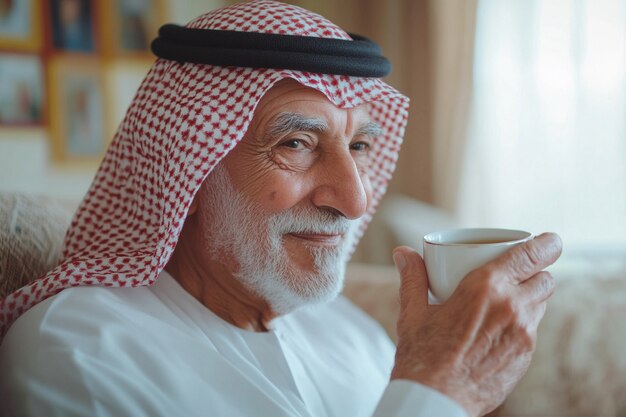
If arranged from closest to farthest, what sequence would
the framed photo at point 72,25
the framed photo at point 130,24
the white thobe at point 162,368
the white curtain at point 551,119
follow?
1. the white thobe at point 162,368
2. the white curtain at point 551,119
3. the framed photo at point 72,25
4. the framed photo at point 130,24

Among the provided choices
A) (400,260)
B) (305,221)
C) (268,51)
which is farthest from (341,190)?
(268,51)

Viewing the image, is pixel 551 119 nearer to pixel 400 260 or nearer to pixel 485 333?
pixel 400 260

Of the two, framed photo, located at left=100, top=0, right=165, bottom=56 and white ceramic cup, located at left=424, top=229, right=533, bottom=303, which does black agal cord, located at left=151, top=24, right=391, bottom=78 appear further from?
framed photo, located at left=100, top=0, right=165, bottom=56

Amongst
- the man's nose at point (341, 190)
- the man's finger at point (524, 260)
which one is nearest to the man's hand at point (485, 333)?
the man's finger at point (524, 260)

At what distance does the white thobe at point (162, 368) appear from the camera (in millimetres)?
1071

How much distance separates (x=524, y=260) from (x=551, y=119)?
2.87m

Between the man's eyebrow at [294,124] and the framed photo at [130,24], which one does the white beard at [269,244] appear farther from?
the framed photo at [130,24]

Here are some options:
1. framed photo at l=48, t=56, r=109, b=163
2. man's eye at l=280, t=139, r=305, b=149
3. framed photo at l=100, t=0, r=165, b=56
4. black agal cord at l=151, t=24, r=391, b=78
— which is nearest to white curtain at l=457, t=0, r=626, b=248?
framed photo at l=100, t=0, r=165, b=56

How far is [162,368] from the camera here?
1.17 meters

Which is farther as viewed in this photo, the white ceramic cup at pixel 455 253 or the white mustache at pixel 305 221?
the white mustache at pixel 305 221

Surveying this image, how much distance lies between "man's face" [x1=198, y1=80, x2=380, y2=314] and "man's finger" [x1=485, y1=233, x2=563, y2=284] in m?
0.35

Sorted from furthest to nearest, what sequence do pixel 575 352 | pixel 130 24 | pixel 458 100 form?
pixel 130 24 → pixel 458 100 → pixel 575 352

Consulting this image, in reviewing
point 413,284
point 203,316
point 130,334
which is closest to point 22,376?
point 130,334

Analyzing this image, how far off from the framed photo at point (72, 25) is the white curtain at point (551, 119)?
241 cm
